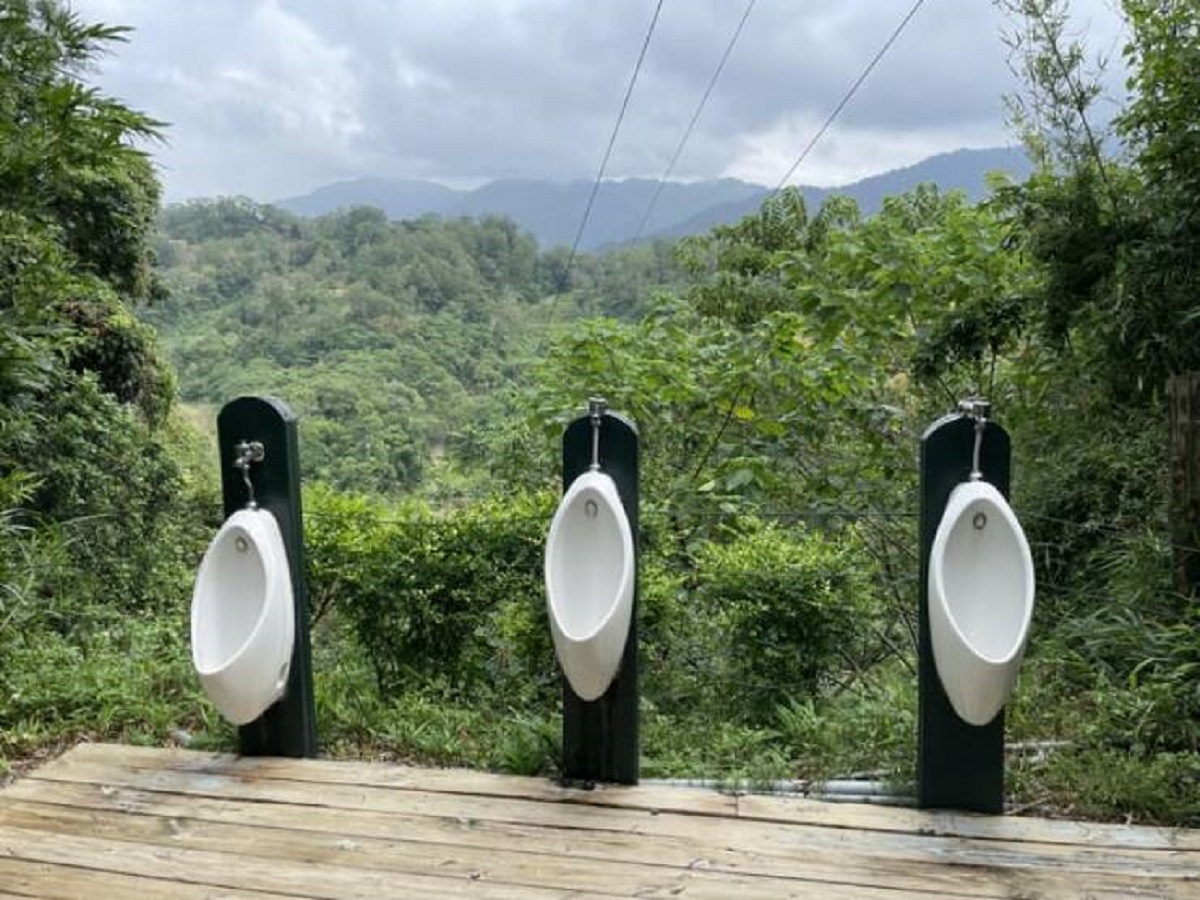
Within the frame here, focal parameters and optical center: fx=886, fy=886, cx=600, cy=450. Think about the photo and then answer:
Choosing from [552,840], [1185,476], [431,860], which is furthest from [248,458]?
[1185,476]

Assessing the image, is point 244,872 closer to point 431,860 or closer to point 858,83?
point 431,860

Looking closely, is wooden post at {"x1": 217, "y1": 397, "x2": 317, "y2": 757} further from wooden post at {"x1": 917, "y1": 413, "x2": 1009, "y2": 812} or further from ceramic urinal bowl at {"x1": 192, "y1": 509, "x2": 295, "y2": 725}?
wooden post at {"x1": 917, "y1": 413, "x2": 1009, "y2": 812}

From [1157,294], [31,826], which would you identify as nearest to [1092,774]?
[1157,294]

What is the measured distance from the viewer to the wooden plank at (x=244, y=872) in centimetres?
167

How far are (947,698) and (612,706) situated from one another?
73cm

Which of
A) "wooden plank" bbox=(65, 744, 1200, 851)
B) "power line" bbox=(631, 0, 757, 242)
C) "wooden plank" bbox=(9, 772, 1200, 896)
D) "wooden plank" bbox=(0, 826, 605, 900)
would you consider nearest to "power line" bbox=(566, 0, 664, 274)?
"power line" bbox=(631, 0, 757, 242)

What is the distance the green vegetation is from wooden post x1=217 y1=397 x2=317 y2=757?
8.0 inches

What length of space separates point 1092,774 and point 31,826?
2352 mm

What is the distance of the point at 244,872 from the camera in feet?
5.73

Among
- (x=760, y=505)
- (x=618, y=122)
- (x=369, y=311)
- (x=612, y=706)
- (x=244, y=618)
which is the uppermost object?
(x=618, y=122)

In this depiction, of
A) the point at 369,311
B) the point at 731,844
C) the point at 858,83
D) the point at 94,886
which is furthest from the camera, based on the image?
the point at 369,311

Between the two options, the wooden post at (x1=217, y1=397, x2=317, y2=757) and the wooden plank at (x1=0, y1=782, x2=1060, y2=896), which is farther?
the wooden post at (x1=217, y1=397, x2=317, y2=757)

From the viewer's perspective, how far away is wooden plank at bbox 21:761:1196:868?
69.9 inches

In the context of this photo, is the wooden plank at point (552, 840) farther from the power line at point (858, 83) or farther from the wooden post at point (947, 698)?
the power line at point (858, 83)
